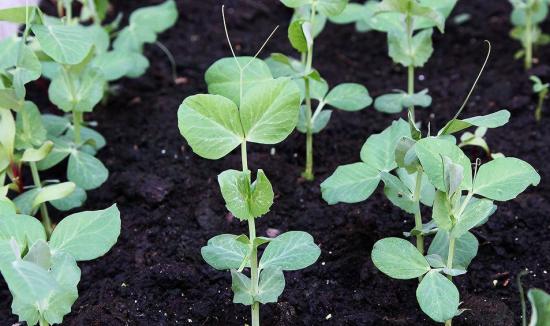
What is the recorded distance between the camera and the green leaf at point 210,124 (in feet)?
4.45

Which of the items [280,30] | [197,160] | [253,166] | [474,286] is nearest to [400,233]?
[474,286]

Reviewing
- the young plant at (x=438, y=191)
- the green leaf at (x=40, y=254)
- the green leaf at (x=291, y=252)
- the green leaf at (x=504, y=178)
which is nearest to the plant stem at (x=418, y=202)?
the young plant at (x=438, y=191)

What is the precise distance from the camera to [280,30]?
2666 mm

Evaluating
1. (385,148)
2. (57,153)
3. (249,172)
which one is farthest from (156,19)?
(249,172)

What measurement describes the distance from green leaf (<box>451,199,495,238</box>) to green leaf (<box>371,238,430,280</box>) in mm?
85

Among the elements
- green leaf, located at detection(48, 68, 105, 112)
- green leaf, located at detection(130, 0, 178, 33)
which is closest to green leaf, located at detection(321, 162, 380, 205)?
green leaf, located at detection(48, 68, 105, 112)

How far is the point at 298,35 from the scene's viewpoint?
1712mm

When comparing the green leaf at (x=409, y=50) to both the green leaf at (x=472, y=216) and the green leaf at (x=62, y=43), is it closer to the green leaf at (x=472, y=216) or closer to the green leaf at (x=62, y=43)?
the green leaf at (x=472, y=216)

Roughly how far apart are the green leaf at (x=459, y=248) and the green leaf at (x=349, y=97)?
0.49 m

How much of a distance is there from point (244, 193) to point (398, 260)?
0.31 m

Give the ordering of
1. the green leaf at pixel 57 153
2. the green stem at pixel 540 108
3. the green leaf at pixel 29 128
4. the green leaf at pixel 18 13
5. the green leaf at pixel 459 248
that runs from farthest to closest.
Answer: the green stem at pixel 540 108
the green leaf at pixel 57 153
the green leaf at pixel 29 128
the green leaf at pixel 18 13
the green leaf at pixel 459 248

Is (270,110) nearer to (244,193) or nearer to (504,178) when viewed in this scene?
(244,193)

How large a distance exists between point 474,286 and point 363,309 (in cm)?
24

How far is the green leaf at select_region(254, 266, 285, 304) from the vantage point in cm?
143
